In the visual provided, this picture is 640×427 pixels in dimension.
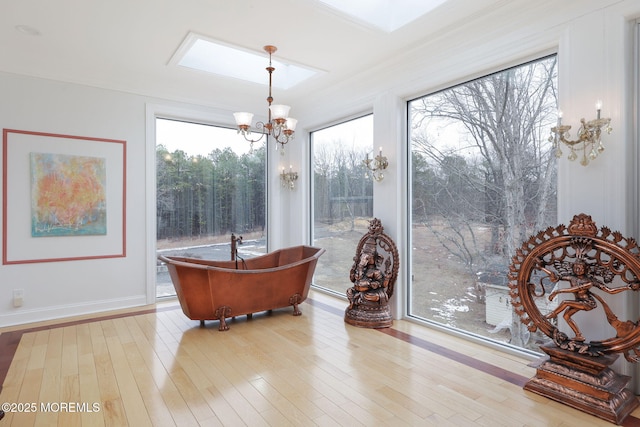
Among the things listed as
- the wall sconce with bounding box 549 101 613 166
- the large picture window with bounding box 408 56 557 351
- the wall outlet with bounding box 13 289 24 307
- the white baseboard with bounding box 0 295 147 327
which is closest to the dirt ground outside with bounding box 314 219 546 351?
the large picture window with bounding box 408 56 557 351

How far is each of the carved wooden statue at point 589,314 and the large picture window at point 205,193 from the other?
424 cm

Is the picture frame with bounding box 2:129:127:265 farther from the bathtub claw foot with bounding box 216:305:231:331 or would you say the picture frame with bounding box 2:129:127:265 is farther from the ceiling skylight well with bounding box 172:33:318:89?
the bathtub claw foot with bounding box 216:305:231:331

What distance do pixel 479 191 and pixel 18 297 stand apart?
5235 millimetres

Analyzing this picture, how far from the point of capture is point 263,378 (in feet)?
9.11

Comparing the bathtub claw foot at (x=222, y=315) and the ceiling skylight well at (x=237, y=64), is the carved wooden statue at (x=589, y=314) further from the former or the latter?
the ceiling skylight well at (x=237, y=64)

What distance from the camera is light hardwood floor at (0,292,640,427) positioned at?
2270 millimetres

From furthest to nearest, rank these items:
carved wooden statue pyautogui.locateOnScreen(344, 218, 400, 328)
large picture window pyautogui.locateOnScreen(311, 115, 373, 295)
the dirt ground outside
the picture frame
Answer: large picture window pyautogui.locateOnScreen(311, 115, 373, 295)
the picture frame
carved wooden statue pyautogui.locateOnScreen(344, 218, 400, 328)
the dirt ground outside

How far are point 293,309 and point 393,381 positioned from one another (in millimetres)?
2117

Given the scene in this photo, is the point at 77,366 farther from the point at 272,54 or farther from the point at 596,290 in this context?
the point at 596,290

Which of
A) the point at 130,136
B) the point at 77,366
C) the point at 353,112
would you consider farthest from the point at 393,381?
the point at 130,136

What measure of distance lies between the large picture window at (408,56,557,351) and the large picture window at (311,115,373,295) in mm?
890

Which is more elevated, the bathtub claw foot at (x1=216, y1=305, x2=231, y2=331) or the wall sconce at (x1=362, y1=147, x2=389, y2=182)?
the wall sconce at (x1=362, y1=147, x2=389, y2=182)

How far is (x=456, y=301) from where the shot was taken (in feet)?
12.4

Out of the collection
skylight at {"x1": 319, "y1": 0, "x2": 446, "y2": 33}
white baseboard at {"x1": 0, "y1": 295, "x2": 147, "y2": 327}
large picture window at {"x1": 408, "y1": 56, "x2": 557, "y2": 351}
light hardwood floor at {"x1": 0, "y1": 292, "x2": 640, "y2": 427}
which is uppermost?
skylight at {"x1": 319, "y1": 0, "x2": 446, "y2": 33}
